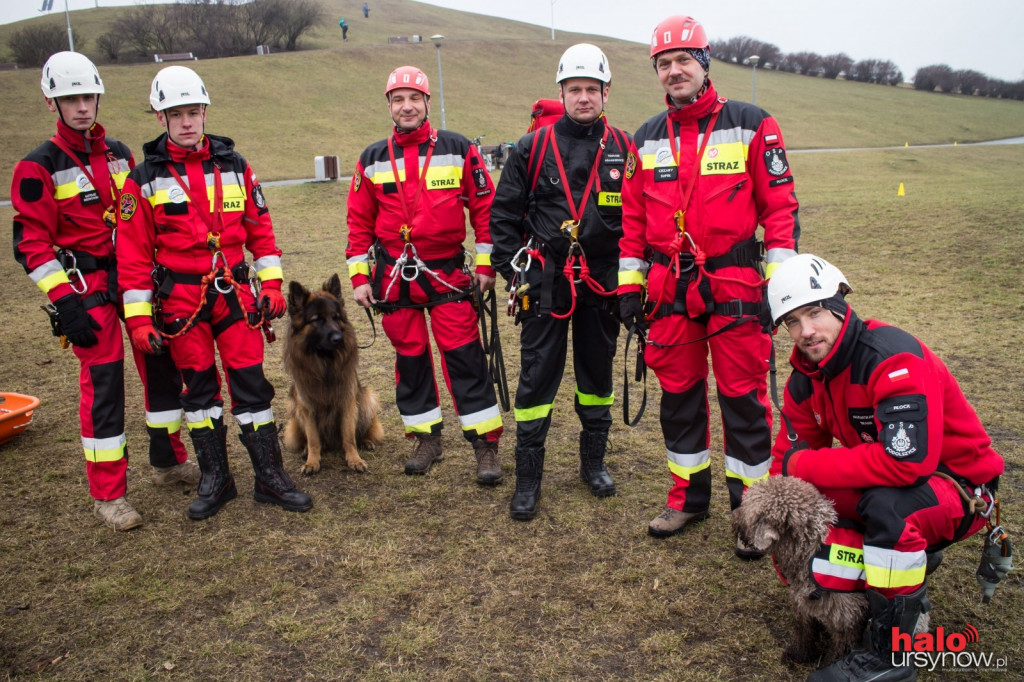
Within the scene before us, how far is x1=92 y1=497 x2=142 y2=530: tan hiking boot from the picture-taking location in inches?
171

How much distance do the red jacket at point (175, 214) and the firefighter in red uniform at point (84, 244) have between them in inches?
12.3

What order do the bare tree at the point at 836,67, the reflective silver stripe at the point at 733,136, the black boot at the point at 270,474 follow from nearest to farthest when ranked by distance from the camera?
the reflective silver stripe at the point at 733,136 → the black boot at the point at 270,474 → the bare tree at the point at 836,67

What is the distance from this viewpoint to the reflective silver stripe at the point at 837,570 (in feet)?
8.87

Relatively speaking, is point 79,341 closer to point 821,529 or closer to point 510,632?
point 510,632

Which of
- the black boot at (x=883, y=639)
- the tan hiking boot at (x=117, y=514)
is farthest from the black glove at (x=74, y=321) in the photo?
the black boot at (x=883, y=639)

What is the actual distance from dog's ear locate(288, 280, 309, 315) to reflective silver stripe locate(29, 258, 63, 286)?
1.38 metres

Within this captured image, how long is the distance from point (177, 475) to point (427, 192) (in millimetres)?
2737

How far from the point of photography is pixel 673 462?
13.5 feet

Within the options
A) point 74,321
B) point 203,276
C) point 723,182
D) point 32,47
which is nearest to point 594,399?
point 723,182

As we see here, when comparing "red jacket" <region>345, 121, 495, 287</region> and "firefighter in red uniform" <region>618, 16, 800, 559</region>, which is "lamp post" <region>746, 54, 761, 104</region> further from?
"firefighter in red uniform" <region>618, 16, 800, 559</region>

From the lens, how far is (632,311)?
391 cm

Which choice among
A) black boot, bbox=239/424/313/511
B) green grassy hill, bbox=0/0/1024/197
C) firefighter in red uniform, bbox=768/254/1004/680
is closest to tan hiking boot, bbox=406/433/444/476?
black boot, bbox=239/424/313/511

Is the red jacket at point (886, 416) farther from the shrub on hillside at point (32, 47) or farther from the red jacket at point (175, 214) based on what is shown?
the shrub on hillside at point (32, 47)

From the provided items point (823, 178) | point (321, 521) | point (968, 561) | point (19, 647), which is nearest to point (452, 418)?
point (321, 521)
